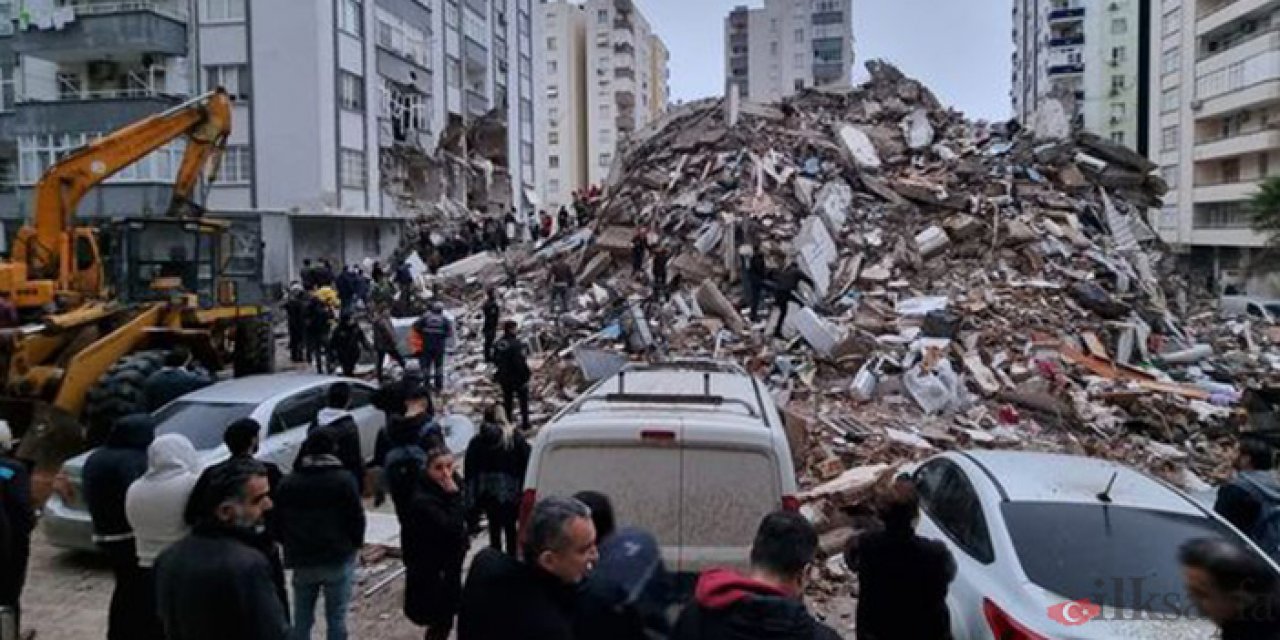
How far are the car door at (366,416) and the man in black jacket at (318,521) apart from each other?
489 cm

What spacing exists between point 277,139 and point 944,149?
68.5 feet

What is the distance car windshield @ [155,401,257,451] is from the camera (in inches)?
318

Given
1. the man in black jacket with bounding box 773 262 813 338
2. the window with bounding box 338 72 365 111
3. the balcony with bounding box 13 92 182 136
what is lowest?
the man in black jacket with bounding box 773 262 813 338

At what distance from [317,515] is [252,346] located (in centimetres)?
1095

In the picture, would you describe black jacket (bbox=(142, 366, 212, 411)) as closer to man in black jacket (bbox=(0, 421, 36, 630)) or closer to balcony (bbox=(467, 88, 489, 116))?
man in black jacket (bbox=(0, 421, 36, 630))

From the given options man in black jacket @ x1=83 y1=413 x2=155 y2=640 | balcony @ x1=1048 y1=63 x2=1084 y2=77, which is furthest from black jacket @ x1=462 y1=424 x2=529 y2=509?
balcony @ x1=1048 y1=63 x2=1084 y2=77

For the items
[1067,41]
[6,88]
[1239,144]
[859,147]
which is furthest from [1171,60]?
[6,88]

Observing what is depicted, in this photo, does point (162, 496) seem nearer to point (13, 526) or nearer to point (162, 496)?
point (162, 496)

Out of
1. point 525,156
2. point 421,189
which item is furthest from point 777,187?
point 525,156

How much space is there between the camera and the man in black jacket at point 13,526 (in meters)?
5.11

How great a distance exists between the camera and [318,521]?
5.02 metres

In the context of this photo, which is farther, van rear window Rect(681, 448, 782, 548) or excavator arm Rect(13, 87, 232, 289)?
excavator arm Rect(13, 87, 232, 289)

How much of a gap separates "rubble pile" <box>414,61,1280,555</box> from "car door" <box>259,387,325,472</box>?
15.9 ft

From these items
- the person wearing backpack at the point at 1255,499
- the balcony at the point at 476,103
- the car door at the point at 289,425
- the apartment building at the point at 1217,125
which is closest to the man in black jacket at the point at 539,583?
the person wearing backpack at the point at 1255,499
